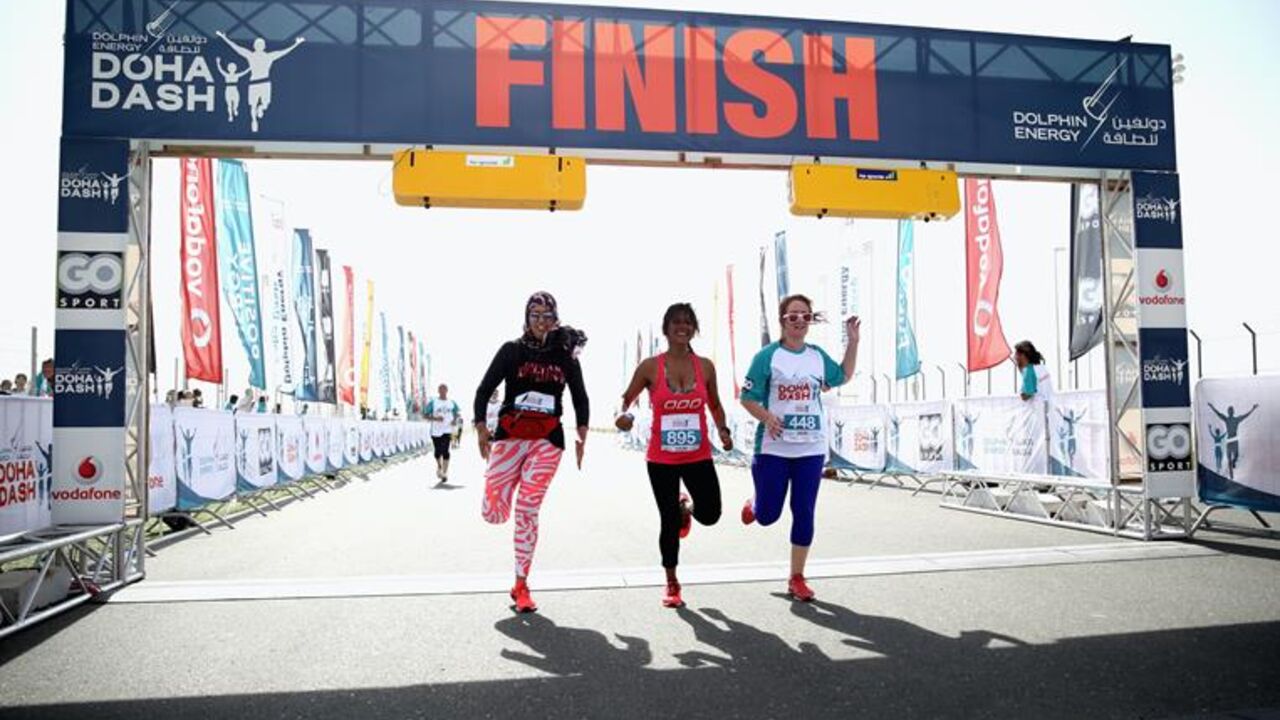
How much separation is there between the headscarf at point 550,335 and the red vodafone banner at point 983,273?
11355 mm

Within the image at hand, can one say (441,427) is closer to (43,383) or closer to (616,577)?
(43,383)

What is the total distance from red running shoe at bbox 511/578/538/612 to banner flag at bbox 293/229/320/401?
50.7 ft

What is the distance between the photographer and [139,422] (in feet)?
22.7

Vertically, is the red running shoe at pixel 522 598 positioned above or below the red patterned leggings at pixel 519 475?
below

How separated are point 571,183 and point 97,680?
4.82 metres

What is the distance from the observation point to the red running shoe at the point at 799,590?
18.2 feet

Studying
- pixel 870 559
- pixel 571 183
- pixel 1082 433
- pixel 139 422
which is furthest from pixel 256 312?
pixel 1082 433

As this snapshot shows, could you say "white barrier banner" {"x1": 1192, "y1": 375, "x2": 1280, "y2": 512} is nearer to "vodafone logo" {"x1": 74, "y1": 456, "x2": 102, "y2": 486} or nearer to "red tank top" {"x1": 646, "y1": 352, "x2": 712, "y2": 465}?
"red tank top" {"x1": 646, "y1": 352, "x2": 712, "y2": 465}

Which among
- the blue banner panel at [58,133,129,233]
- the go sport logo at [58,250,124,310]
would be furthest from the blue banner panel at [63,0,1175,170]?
the go sport logo at [58,250,124,310]

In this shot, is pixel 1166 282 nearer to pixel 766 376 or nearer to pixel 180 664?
pixel 766 376

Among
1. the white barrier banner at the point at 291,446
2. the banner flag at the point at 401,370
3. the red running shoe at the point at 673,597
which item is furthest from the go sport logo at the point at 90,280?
the banner flag at the point at 401,370

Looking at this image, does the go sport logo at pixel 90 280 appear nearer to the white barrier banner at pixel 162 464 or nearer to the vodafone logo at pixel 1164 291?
the white barrier banner at pixel 162 464

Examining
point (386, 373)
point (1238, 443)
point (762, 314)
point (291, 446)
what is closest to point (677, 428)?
point (1238, 443)

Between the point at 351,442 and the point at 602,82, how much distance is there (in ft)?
56.6
